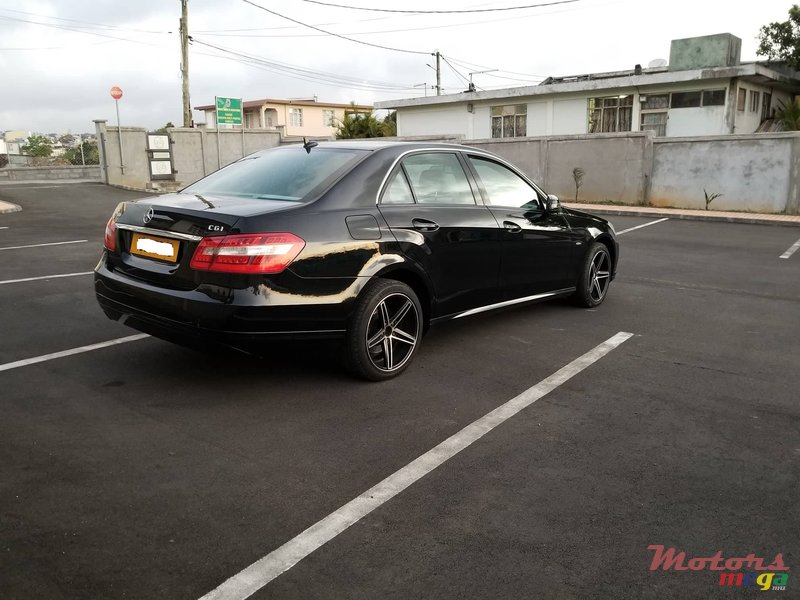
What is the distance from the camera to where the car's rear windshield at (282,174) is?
456cm

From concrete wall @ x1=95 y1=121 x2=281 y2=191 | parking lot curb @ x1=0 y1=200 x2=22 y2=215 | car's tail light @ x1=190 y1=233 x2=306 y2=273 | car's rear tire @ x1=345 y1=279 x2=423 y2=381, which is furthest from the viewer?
concrete wall @ x1=95 y1=121 x2=281 y2=191

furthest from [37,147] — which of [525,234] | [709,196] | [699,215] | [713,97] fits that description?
[525,234]

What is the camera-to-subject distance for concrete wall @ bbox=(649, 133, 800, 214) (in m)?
17.2

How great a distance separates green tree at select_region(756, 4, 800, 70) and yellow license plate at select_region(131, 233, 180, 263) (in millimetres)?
29035

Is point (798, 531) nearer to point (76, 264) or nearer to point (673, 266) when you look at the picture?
point (673, 266)

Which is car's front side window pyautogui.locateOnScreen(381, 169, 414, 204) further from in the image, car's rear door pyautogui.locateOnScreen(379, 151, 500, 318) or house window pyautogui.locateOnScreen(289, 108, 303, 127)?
house window pyautogui.locateOnScreen(289, 108, 303, 127)

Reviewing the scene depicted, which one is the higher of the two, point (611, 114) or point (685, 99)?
point (685, 99)

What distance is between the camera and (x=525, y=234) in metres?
5.77

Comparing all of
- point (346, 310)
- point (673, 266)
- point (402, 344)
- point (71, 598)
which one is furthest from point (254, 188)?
point (673, 266)

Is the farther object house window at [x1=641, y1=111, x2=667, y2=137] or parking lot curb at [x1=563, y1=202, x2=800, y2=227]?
house window at [x1=641, y1=111, x2=667, y2=137]

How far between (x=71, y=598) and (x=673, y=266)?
884 cm

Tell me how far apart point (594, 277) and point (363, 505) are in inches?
175

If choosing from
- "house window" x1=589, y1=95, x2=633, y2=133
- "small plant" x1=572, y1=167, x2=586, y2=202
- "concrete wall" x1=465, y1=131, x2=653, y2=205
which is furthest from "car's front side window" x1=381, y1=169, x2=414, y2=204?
"house window" x1=589, y1=95, x2=633, y2=133

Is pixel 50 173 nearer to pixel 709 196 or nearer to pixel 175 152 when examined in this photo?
pixel 175 152
